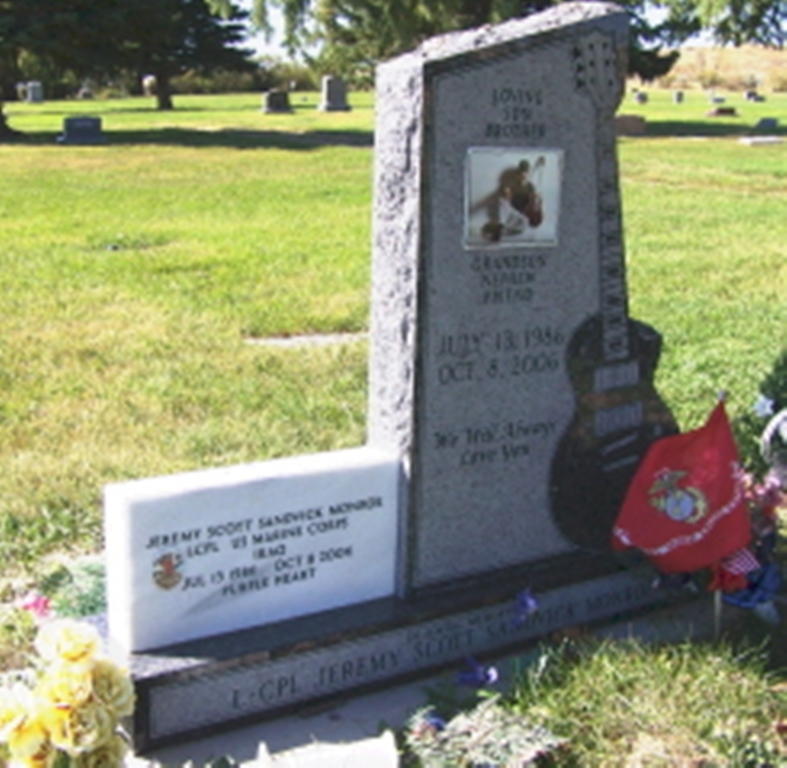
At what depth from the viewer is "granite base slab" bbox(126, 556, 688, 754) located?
A: 346cm

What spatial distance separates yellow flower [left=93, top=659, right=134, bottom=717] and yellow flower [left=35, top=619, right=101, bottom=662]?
38 millimetres

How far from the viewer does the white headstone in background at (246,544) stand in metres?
3.45

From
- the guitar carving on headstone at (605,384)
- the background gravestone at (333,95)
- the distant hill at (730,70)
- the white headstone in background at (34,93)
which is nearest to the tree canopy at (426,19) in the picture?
the background gravestone at (333,95)

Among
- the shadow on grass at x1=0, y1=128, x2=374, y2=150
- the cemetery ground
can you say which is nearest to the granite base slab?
the cemetery ground

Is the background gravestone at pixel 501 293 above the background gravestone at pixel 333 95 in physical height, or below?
below

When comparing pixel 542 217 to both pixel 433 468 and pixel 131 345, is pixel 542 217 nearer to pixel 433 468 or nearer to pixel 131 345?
pixel 433 468

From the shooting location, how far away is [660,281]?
398 inches

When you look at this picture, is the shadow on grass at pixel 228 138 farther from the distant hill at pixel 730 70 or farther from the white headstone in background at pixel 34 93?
the distant hill at pixel 730 70

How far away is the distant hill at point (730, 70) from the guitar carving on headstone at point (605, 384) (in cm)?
6429

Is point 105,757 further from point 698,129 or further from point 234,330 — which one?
point 698,129

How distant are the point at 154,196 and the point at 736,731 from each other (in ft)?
49.5

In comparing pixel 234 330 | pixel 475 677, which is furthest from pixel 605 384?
pixel 234 330

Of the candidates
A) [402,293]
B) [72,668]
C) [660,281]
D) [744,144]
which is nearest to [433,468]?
[402,293]

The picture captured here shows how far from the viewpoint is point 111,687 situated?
2.68 meters
